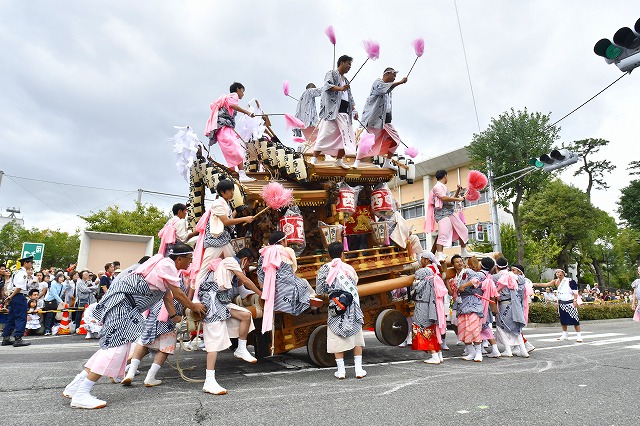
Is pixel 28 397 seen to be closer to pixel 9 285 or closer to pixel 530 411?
pixel 530 411

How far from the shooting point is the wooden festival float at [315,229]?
6188mm

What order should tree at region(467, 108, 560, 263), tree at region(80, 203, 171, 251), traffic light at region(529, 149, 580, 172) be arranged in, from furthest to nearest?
tree at region(80, 203, 171, 251), tree at region(467, 108, 560, 263), traffic light at region(529, 149, 580, 172)

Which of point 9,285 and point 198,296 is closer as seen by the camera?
point 198,296

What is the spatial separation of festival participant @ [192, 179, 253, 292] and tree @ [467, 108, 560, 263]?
63.6 feet

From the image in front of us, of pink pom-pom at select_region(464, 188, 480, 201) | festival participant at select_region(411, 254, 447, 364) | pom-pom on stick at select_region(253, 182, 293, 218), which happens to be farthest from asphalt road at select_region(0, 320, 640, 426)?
pink pom-pom at select_region(464, 188, 480, 201)

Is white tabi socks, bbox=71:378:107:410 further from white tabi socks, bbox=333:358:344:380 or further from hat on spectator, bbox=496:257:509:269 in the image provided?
hat on spectator, bbox=496:257:509:269

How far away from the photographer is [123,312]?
14.2ft

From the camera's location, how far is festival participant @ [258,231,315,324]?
5.46 metres

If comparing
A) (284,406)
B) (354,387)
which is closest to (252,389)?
(284,406)

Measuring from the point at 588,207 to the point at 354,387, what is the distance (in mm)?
32972

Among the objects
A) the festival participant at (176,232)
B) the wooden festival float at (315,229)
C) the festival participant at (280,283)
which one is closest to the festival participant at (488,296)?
the wooden festival float at (315,229)

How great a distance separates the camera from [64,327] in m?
11.8

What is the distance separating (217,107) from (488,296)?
18.7 feet

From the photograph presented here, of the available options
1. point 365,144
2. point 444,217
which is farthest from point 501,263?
point 365,144
